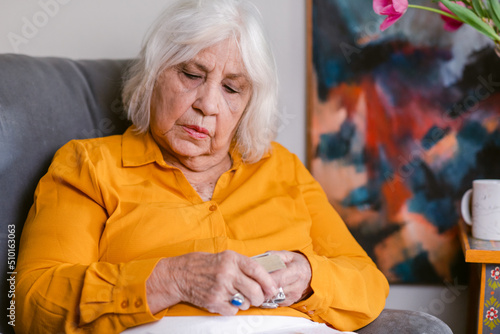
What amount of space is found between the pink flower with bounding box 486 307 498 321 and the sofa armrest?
22 centimetres

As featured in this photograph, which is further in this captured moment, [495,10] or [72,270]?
[495,10]

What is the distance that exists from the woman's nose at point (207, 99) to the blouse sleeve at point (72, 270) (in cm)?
28

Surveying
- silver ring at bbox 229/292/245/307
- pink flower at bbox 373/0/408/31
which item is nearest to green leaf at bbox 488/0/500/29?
pink flower at bbox 373/0/408/31

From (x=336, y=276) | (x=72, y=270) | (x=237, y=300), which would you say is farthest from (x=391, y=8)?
(x=72, y=270)

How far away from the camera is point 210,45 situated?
3.96ft

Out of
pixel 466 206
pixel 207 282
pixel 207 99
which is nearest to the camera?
pixel 207 282

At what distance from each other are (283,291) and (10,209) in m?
0.61

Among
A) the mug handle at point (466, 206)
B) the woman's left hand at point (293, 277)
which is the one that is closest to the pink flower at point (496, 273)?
the mug handle at point (466, 206)

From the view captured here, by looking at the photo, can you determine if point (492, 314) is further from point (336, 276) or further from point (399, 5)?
point (399, 5)

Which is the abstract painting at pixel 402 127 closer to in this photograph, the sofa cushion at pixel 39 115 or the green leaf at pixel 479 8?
the green leaf at pixel 479 8

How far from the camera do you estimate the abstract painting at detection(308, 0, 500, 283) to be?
62.5 inches

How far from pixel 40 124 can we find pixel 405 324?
95cm

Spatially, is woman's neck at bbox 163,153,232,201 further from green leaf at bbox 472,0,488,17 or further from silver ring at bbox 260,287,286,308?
green leaf at bbox 472,0,488,17

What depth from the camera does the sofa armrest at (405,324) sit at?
113 cm
